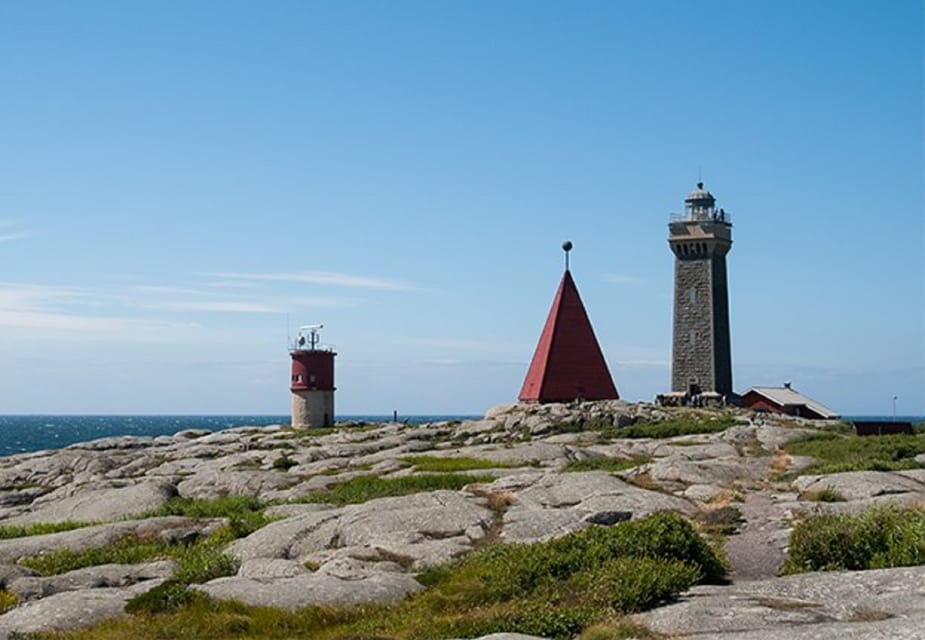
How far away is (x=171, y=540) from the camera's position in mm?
28906

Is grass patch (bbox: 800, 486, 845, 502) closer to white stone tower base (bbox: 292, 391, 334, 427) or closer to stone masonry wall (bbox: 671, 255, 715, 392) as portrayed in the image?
white stone tower base (bbox: 292, 391, 334, 427)

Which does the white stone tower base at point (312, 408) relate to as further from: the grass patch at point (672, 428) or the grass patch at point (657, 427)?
the grass patch at point (672, 428)

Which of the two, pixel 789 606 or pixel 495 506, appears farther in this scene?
pixel 495 506

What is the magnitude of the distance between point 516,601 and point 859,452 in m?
25.1

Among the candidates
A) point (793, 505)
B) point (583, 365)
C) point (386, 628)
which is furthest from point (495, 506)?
point (583, 365)

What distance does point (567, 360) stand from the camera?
66.7 m

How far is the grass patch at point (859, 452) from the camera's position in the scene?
3372cm

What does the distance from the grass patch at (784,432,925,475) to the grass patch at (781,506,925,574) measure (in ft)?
42.1

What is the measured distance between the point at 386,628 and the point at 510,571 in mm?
2873

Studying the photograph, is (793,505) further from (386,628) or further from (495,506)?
(386,628)

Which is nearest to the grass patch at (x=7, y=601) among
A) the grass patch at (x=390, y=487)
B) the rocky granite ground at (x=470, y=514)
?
the rocky granite ground at (x=470, y=514)

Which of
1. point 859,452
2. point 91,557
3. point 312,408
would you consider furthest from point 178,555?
point 312,408

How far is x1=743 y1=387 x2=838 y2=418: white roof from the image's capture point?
78375mm

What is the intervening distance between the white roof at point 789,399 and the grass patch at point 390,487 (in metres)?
47.6
